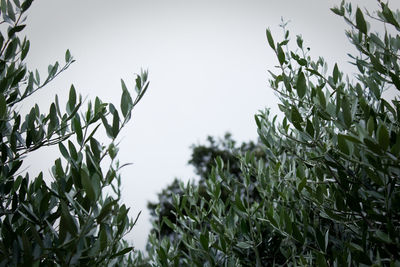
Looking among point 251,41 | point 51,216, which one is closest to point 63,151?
point 51,216

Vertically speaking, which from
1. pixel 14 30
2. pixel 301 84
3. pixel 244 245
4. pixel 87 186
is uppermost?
pixel 14 30

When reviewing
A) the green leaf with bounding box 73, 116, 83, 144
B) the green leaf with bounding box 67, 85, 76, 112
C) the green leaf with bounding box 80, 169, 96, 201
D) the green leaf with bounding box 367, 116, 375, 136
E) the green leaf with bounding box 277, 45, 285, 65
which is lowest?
the green leaf with bounding box 367, 116, 375, 136

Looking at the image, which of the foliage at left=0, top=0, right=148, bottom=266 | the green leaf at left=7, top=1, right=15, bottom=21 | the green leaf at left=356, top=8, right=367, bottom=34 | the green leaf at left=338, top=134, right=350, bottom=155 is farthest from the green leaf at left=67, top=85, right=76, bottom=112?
the green leaf at left=356, top=8, right=367, bottom=34

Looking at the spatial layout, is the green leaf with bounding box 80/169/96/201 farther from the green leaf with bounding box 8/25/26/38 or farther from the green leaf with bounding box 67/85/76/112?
the green leaf with bounding box 8/25/26/38

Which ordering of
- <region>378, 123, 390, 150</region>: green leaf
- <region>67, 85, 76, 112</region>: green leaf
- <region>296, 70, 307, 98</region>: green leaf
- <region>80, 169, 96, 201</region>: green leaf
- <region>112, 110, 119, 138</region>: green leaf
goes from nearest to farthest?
<region>80, 169, 96, 201</region>: green leaf
<region>378, 123, 390, 150</region>: green leaf
<region>112, 110, 119, 138</region>: green leaf
<region>67, 85, 76, 112</region>: green leaf
<region>296, 70, 307, 98</region>: green leaf

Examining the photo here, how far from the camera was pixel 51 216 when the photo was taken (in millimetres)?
1526

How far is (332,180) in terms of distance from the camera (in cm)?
196

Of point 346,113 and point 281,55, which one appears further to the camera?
point 281,55

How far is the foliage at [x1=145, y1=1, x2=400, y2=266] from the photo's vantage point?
5.18 ft

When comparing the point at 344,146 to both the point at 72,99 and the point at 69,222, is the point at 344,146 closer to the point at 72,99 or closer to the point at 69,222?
the point at 69,222

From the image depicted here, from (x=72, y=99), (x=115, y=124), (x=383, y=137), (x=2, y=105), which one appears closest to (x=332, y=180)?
(x=383, y=137)

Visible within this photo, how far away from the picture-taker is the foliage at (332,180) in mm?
1578

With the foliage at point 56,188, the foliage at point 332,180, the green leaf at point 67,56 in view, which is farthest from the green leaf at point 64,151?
the green leaf at point 67,56

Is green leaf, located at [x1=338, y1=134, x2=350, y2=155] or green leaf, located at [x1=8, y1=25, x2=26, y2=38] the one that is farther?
green leaf, located at [x1=8, y1=25, x2=26, y2=38]
